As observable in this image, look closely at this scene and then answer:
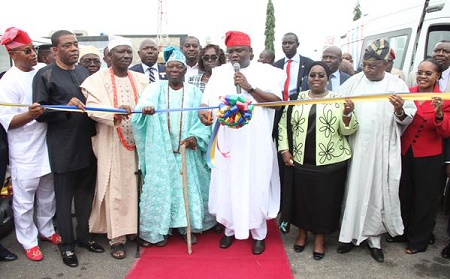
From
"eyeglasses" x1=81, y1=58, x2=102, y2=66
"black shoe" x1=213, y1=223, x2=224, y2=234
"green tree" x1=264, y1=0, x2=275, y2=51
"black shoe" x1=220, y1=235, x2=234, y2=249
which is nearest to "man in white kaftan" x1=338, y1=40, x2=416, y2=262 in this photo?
"black shoe" x1=220, y1=235, x2=234, y2=249

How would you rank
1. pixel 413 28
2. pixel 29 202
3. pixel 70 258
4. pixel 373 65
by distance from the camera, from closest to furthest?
1. pixel 373 65
2. pixel 70 258
3. pixel 29 202
4. pixel 413 28

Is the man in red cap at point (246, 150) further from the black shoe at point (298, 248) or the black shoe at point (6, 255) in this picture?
the black shoe at point (6, 255)

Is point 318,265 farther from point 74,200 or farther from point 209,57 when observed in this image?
point 209,57

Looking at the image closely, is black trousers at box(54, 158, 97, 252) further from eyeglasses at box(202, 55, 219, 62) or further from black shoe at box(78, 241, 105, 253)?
eyeglasses at box(202, 55, 219, 62)

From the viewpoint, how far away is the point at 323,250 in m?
3.80

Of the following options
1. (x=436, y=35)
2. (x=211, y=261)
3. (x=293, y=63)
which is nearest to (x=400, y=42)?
(x=436, y=35)

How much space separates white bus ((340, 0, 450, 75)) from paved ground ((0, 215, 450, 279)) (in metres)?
2.93

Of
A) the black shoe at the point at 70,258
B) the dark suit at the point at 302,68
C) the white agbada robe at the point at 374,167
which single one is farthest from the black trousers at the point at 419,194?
the black shoe at the point at 70,258

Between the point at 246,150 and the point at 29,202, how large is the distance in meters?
2.20

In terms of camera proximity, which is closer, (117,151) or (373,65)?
(373,65)


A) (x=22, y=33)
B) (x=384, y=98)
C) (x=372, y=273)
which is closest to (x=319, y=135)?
(x=384, y=98)

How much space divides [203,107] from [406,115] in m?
1.83

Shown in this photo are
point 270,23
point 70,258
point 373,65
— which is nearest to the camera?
point 373,65

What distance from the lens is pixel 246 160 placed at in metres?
3.73
